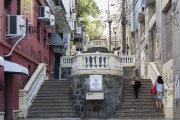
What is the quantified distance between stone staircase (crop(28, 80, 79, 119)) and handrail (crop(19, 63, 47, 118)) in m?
0.27

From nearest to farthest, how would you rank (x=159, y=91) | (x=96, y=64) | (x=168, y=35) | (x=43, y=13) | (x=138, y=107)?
(x=159, y=91), (x=96, y=64), (x=138, y=107), (x=168, y=35), (x=43, y=13)

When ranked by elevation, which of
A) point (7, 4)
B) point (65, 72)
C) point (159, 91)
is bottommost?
point (159, 91)

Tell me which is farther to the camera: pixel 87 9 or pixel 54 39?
pixel 87 9

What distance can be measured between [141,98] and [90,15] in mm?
40440

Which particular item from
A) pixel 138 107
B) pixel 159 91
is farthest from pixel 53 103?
pixel 159 91

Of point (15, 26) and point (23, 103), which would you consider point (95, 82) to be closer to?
point (23, 103)

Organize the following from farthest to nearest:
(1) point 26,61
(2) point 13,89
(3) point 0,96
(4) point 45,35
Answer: (4) point 45,35, (1) point 26,61, (2) point 13,89, (3) point 0,96

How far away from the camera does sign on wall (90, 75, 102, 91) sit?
1942 cm

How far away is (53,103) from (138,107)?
4177mm

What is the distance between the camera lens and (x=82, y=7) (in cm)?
6084

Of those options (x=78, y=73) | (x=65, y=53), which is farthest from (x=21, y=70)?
(x=65, y=53)

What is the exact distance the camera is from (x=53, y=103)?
20703 millimetres

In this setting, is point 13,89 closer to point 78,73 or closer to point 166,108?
point 78,73

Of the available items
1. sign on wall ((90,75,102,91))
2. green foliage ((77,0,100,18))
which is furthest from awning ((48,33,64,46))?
green foliage ((77,0,100,18))
